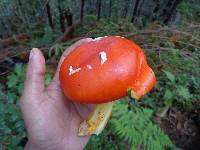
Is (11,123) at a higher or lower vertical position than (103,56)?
lower

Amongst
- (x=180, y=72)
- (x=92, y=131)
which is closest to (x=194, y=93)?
(x=180, y=72)

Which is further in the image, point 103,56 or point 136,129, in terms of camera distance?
point 136,129

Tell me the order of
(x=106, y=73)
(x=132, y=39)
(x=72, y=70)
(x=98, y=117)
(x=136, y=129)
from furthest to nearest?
(x=132, y=39), (x=136, y=129), (x=98, y=117), (x=72, y=70), (x=106, y=73)

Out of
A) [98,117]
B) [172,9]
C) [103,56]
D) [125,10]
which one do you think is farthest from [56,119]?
[172,9]

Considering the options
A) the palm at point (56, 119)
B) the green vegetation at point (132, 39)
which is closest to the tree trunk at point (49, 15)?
the green vegetation at point (132, 39)

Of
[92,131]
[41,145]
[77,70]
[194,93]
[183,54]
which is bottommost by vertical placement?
[194,93]

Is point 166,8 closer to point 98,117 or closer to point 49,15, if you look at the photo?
point 49,15

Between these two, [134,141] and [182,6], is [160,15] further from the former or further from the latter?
[134,141]

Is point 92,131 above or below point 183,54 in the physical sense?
above
